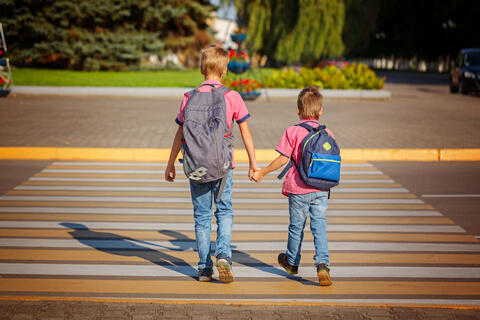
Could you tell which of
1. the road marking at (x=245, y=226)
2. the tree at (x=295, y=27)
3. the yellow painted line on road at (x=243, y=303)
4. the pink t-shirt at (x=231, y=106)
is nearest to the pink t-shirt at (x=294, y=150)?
the pink t-shirt at (x=231, y=106)

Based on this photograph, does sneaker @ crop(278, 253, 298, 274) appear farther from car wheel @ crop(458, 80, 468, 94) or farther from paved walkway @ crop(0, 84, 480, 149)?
car wheel @ crop(458, 80, 468, 94)

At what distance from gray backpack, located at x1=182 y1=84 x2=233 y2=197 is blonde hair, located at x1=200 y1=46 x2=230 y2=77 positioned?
0.19 metres

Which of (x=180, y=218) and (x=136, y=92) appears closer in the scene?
(x=180, y=218)

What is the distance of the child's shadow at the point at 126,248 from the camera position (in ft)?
16.4

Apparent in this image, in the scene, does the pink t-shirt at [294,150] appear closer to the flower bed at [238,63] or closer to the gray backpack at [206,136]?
the gray backpack at [206,136]

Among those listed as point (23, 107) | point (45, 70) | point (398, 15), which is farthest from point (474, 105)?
point (398, 15)

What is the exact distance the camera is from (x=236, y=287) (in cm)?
448

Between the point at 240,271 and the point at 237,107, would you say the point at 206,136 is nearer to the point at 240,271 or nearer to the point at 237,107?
the point at 237,107

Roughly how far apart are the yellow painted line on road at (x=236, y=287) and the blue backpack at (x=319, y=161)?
0.83m

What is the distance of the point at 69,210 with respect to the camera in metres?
6.95

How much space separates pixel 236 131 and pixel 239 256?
890 centimetres

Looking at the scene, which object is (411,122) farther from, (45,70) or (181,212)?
(45,70)

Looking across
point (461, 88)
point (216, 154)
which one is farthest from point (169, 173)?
point (461, 88)

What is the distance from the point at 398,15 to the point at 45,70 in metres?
36.7
